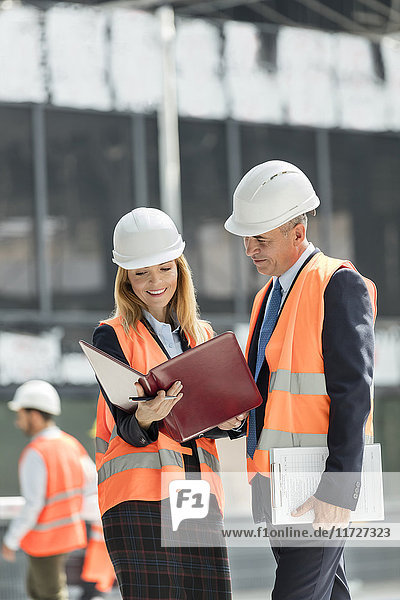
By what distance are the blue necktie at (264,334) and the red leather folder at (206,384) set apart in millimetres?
139

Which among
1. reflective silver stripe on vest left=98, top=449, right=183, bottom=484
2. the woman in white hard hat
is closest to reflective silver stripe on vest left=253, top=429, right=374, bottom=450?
the woman in white hard hat

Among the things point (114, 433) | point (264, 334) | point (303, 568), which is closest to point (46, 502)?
point (114, 433)

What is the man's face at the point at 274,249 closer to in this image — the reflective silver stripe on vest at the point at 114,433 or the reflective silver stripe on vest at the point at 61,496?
the reflective silver stripe on vest at the point at 114,433

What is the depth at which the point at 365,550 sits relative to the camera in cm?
1004

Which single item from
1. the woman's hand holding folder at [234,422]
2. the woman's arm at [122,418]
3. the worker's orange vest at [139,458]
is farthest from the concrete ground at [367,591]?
the woman's arm at [122,418]

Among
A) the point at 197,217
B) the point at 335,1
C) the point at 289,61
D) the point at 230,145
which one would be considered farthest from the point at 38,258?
the point at 335,1

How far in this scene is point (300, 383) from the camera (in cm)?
351

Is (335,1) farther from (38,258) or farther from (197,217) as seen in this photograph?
(38,258)

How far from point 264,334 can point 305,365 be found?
34 centimetres

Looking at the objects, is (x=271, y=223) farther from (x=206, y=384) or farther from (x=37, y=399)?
(x=37, y=399)

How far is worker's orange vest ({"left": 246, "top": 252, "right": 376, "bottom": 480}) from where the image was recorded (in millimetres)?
3494

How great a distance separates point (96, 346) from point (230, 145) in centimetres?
1097

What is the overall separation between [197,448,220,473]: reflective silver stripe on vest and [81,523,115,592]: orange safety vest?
4160mm

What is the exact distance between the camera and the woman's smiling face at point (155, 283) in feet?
12.7
